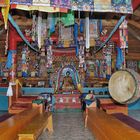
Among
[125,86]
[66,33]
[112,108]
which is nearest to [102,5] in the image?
[125,86]

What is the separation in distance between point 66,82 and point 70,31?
273 cm

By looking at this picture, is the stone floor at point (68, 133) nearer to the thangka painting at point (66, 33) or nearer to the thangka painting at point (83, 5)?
the thangka painting at point (83, 5)

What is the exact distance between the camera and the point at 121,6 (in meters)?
4.07

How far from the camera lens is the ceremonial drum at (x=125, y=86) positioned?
3778 mm

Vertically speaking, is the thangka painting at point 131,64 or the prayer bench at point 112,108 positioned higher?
the thangka painting at point 131,64

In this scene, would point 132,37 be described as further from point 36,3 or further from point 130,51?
point 36,3

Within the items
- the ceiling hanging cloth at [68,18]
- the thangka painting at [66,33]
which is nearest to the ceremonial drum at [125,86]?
the ceiling hanging cloth at [68,18]

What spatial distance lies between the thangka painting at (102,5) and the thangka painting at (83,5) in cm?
6

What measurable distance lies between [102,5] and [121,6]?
0.31 metres

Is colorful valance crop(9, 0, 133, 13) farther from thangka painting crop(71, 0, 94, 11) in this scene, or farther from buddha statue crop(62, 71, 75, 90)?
buddha statue crop(62, 71, 75, 90)

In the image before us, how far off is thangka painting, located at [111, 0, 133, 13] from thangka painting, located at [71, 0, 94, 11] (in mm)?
353

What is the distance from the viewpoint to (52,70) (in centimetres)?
1001

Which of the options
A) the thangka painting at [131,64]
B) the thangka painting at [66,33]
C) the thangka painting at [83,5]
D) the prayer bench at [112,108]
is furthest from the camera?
the thangka painting at [131,64]

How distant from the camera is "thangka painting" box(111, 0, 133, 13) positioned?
4047 millimetres
